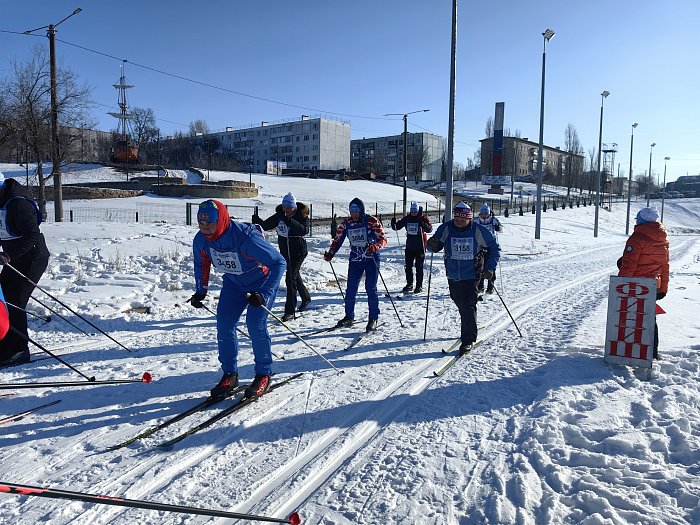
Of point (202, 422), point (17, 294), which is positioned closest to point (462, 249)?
point (202, 422)

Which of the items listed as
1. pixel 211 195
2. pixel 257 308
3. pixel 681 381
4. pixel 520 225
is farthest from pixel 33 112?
pixel 520 225

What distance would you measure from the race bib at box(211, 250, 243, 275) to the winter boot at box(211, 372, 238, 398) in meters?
1.02

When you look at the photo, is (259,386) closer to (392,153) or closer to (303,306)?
(303,306)

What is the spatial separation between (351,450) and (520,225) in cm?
3253

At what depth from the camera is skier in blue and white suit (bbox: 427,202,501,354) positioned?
19.5 ft

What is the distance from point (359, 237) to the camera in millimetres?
7281

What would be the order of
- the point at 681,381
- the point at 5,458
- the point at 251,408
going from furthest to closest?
the point at 681,381
the point at 251,408
the point at 5,458

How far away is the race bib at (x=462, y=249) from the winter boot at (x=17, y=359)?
17.3 ft

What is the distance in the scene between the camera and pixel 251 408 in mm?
4270

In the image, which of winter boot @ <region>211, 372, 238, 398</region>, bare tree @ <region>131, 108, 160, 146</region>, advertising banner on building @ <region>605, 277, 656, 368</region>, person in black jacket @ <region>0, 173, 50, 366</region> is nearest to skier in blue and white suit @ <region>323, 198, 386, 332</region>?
winter boot @ <region>211, 372, 238, 398</region>

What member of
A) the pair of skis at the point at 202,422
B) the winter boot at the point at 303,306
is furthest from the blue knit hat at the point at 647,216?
the winter boot at the point at 303,306

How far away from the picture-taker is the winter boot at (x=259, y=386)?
4445mm

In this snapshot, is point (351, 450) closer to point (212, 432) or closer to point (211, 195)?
point (212, 432)

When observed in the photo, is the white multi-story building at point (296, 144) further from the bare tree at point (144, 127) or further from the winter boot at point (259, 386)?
the winter boot at point (259, 386)
